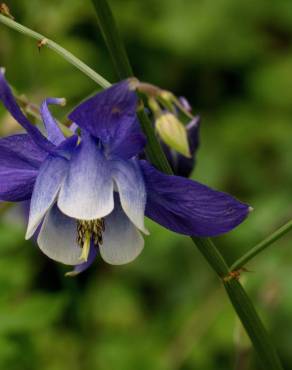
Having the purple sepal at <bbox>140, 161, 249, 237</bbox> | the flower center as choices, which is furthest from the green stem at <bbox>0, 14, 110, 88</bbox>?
the flower center

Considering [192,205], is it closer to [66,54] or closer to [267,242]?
[267,242]

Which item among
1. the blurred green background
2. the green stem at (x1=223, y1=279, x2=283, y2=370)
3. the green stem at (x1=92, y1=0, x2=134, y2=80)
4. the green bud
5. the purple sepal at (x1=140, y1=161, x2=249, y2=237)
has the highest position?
the green stem at (x1=92, y1=0, x2=134, y2=80)

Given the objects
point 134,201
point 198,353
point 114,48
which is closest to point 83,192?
point 134,201

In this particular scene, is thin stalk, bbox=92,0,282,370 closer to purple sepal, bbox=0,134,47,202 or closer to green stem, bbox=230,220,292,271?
green stem, bbox=230,220,292,271

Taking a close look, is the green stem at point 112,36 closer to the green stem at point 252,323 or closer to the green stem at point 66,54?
the green stem at point 66,54

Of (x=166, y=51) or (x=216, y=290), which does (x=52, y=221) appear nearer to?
(x=216, y=290)

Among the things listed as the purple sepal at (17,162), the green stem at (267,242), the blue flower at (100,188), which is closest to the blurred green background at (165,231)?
the green stem at (267,242)
